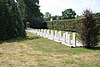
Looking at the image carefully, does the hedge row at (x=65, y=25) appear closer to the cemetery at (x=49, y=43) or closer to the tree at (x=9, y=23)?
the cemetery at (x=49, y=43)

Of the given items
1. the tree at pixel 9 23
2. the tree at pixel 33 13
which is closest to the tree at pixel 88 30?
the tree at pixel 9 23

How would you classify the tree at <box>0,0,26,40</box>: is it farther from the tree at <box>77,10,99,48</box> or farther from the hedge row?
the hedge row

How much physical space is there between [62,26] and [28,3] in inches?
1014

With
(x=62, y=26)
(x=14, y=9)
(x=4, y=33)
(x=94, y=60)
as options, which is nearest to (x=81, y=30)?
(x=94, y=60)

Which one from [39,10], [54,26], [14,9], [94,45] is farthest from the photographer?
[39,10]

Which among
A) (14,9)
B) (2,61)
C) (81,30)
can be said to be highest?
(14,9)

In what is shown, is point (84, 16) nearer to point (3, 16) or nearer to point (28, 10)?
point (3, 16)

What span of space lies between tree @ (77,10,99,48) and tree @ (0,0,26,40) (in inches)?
417

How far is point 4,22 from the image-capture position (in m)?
24.1

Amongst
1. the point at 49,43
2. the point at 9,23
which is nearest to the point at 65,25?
the point at 9,23

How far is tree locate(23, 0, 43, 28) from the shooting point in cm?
6466

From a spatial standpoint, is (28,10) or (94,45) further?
(28,10)

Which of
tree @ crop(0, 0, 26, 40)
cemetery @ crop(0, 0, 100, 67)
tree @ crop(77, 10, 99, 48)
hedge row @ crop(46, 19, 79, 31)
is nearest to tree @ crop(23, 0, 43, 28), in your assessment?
hedge row @ crop(46, 19, 79, 31)

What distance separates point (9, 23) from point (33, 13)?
48.2 meters
